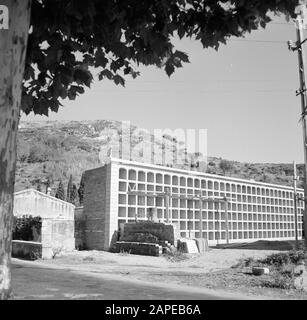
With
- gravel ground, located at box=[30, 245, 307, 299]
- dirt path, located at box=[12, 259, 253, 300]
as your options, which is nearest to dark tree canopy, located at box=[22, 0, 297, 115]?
dirt path, located at box=[12, 259, 253, 300]

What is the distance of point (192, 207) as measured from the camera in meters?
20.9

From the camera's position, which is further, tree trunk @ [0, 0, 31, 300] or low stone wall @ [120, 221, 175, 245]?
low stone wall @ [120, 221, 175, 245]

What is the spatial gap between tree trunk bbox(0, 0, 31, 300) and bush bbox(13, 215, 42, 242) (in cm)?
1566

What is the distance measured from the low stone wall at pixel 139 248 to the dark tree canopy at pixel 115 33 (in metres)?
12.5

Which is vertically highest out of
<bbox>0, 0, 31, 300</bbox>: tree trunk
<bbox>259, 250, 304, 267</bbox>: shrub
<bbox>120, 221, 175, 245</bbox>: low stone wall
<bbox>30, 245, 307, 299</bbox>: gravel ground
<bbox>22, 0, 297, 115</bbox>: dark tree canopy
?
<bbox>22, 0, 297, 115</bbox>: dark tree canopy

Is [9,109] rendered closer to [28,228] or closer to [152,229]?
[152,229]

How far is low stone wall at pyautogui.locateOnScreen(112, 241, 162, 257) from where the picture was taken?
53.1 feet

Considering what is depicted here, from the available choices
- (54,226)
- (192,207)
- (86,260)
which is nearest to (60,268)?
(86,260)

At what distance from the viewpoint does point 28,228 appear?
61.5 ft

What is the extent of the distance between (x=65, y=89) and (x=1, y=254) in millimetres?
2027

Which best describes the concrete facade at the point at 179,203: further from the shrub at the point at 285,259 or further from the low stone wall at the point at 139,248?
the shrub at the point at 285,259

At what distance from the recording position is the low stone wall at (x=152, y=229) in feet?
55.4

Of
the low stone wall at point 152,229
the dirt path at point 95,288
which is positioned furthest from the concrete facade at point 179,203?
the dirt path at point 95,288

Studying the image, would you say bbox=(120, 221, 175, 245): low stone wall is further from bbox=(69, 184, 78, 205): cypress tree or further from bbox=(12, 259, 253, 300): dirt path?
bbox=(69, 184, 78, 205): cypress tree
